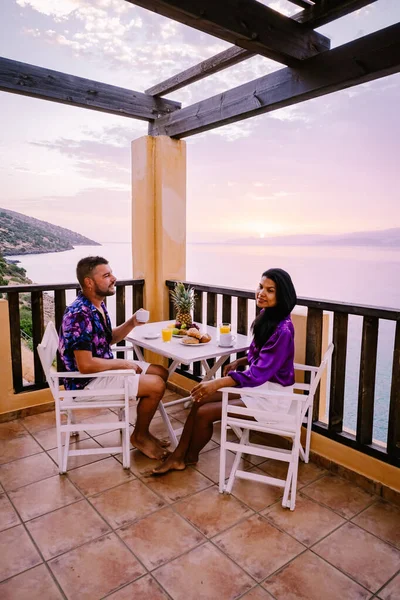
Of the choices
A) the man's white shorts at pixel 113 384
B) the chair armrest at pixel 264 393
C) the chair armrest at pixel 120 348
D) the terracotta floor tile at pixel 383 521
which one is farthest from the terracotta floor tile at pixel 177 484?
the chair armrest at pixel 120 348

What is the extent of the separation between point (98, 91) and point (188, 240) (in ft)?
5.57

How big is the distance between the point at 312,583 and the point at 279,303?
4.60ft

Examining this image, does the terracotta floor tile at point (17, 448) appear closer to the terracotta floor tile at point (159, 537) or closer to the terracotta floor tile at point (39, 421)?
the terracotta floor tile at point (39, 421)

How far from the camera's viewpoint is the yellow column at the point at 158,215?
166 inches

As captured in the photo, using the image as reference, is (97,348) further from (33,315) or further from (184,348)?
(33,315)

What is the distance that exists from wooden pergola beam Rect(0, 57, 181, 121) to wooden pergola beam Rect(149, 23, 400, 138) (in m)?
0.50

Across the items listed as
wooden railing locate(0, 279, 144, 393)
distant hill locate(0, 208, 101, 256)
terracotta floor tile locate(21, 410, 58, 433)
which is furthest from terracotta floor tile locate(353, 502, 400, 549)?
distant hill locate(0, 208, 101, 256)

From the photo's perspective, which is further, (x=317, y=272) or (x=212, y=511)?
(x=317, y=272)

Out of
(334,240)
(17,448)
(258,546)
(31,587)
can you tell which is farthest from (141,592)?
(334,240)

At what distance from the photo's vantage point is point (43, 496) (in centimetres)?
235

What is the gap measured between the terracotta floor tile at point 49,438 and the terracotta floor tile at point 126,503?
2.56ft

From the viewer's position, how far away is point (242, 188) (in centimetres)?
637

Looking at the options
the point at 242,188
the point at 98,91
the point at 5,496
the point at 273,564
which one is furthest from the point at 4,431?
the point at 242,188

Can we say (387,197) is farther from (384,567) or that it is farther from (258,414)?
(384,567)
